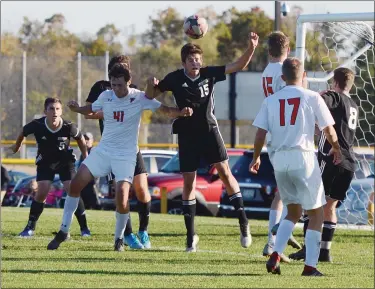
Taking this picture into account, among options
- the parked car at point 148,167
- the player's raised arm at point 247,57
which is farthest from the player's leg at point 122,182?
the parked car at point 148,167

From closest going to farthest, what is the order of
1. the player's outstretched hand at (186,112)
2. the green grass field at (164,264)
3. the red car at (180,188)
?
the green grass field at (164,264) → the player's outstretched hand at (186,112) → the red car at (180,188)

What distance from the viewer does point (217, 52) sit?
195ft

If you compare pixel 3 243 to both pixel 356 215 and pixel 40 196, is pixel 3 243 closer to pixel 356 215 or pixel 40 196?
pixel 40 196

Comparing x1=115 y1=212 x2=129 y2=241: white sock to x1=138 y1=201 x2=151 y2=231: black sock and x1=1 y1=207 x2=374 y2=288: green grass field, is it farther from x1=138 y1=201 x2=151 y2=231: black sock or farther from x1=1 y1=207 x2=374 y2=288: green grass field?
x1=138 y1=201 x2=151 y2=231: black sock

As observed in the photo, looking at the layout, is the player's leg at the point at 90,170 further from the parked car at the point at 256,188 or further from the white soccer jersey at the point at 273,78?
the parked car at the point at 256,188

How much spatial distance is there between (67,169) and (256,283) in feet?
17.4

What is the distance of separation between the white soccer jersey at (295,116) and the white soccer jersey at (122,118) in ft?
6.90

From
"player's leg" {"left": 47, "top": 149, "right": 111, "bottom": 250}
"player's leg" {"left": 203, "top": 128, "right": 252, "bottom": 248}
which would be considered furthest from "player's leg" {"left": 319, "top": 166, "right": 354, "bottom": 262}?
"player's leg" {"left": 47, "top": 149, "right": 111, "bottom": 250}

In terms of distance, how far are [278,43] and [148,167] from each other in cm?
1423

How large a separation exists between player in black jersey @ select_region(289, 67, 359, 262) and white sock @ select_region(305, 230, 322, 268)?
5.67 feet

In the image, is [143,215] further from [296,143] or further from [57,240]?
[296,143]

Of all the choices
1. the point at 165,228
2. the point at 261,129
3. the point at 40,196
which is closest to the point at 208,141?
the point at 261,129

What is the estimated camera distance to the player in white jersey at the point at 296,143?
9789 mm

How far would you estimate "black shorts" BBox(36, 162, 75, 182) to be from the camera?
13875mm
